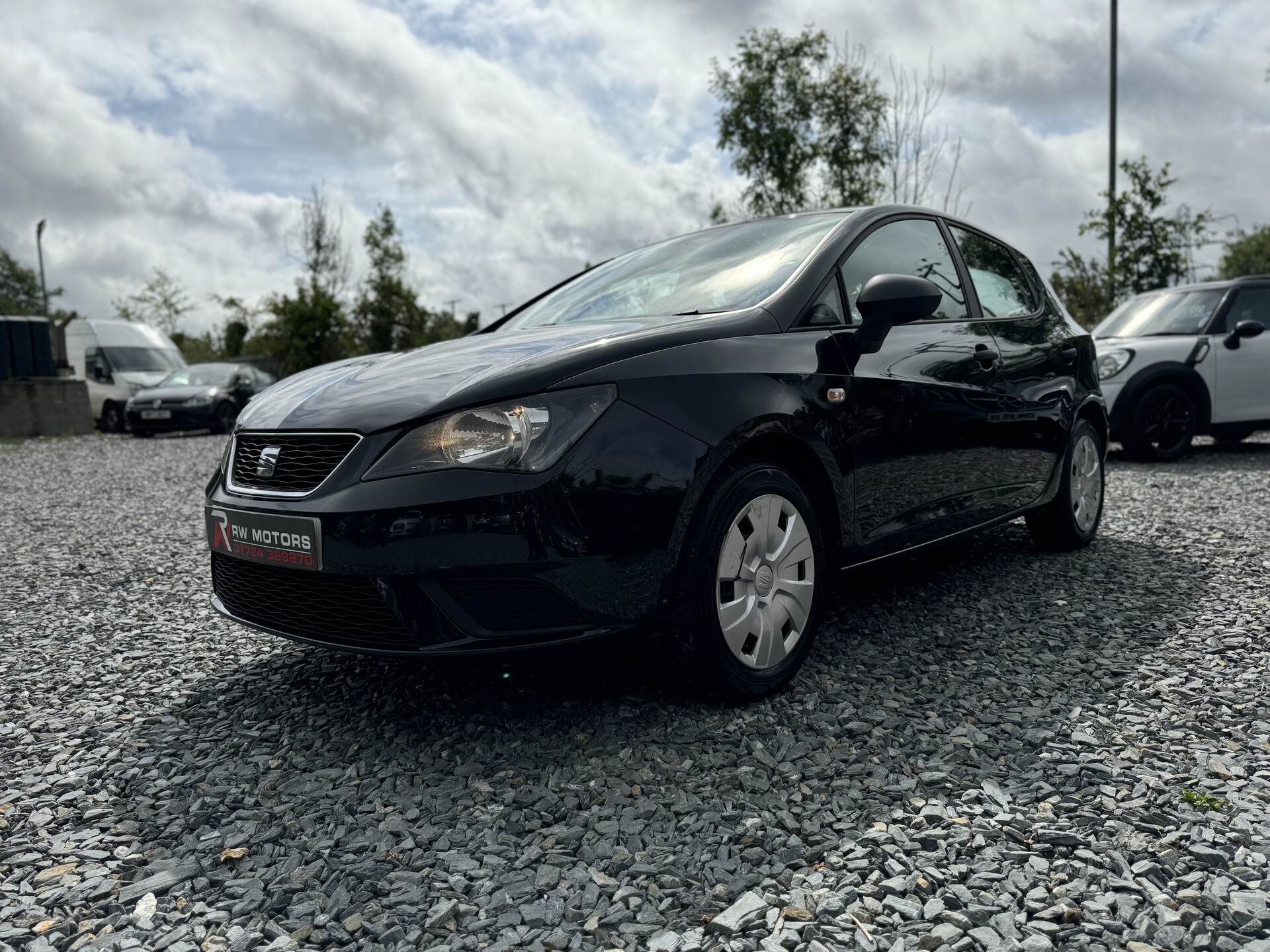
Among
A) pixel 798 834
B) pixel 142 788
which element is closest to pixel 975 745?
pixel 798 834

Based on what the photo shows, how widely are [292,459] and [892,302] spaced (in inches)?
74.8

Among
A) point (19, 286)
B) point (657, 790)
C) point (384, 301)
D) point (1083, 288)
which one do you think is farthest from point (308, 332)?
point (19, 286)

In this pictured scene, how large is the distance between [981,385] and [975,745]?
172cm

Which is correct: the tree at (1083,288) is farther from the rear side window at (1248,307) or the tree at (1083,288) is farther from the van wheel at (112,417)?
the van wheel at (112,417)

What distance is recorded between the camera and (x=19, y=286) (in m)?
68.1

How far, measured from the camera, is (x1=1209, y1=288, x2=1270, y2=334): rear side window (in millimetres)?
9086

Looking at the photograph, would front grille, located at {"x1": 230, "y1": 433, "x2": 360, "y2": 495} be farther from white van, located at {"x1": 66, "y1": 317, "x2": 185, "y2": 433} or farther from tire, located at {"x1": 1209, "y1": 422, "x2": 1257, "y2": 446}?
white van, located at {"x1": 66, "y1": 317, "x2": 185, "y2": 433}

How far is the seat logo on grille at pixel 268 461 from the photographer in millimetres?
2758

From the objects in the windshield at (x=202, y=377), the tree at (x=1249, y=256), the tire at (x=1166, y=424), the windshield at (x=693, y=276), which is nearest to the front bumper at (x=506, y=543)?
the windshield at (x=693, y=276)

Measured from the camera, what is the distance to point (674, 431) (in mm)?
2607

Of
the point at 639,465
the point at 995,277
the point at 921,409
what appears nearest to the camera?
the point at 639,465

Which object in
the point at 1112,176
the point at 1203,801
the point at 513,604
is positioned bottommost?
the point at 1203,801

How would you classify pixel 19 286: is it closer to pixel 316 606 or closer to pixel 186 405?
pixel 186 405

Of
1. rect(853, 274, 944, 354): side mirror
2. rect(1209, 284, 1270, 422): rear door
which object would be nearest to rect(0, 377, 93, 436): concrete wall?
rect(1209, 284, 1270, 422): rear door
